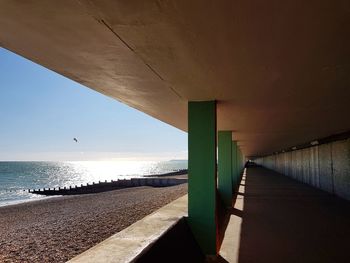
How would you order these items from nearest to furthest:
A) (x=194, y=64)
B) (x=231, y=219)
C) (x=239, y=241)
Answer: (x=194, y=64)
(x=239, y=241)
(x=231, y=219)

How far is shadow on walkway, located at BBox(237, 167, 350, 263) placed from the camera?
20.8ft

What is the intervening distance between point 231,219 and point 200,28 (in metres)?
8.00

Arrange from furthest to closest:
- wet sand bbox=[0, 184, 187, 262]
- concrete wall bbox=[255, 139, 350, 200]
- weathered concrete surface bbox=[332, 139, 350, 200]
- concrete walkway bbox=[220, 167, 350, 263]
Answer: concrete wall bbox=[255, 139, 350, 200]
weathered concrete surface bbox=[332, 139, 350, 200]
wet sand bbox=[0, 184, 187, 262]
concrete walkway bbox=[220, 167, 350, 263]

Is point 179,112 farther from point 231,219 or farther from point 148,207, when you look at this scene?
point 148,207

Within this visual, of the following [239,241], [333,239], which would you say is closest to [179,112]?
[239,241]

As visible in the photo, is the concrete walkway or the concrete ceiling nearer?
the concrete ceiling

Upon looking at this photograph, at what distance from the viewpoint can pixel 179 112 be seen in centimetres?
793

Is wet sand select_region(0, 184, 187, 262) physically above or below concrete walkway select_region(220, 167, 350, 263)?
below

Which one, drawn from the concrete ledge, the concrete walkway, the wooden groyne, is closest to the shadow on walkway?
the concrete walkway

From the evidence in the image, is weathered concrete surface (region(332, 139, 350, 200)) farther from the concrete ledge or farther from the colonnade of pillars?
the concrete ledge

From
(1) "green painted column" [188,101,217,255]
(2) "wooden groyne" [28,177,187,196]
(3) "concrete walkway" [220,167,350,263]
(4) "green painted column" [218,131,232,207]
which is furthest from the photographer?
(2) "wooden groyne" [28,177,187,196]

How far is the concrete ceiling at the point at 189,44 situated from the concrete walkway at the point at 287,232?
3125mm

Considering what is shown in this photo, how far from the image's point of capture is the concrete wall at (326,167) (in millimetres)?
14125

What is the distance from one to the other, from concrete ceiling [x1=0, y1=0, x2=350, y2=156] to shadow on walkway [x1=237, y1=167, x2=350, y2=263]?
10.2 ft
